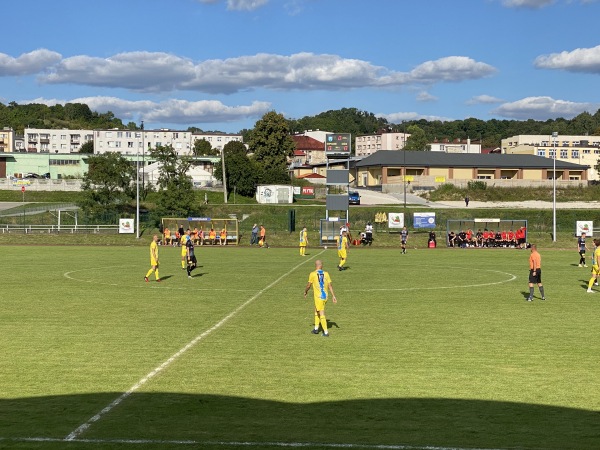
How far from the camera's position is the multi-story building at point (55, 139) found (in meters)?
188

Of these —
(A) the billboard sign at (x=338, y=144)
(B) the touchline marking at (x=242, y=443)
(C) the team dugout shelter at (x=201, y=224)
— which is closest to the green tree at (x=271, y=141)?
(C) the team dugout shelter at (x=201, y=224)

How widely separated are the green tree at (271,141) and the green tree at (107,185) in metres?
53.0

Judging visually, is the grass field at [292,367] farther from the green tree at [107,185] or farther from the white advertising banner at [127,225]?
the green tree at [107,185]

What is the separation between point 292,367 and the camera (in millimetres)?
16672

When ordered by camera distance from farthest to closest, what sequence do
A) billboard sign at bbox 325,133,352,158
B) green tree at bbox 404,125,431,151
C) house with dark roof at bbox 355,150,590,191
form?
green tree at bbox 404,125,431,151
house with dark roof at bbox 355,150,590,191
billboard sign at bbox 325,133,352,158

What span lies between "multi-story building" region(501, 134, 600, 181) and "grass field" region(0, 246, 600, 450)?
132m

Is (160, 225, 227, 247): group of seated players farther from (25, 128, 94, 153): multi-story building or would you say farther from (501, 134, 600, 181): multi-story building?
(25, 128, 94, 153): multi-story building

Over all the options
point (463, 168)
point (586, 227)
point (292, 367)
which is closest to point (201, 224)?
point (586, 227)

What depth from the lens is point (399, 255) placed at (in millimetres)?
56719

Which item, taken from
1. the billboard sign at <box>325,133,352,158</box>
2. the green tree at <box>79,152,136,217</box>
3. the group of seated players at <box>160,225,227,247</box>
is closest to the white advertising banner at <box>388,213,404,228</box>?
the billboard sign at <box>325,133,352,158</box>

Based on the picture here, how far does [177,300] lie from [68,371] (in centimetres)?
1220

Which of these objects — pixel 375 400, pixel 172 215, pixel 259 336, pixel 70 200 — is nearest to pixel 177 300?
pixel 259 336

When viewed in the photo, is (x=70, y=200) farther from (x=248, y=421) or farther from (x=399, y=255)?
(x=248, y=421)

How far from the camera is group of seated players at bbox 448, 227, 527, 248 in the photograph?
223ft
